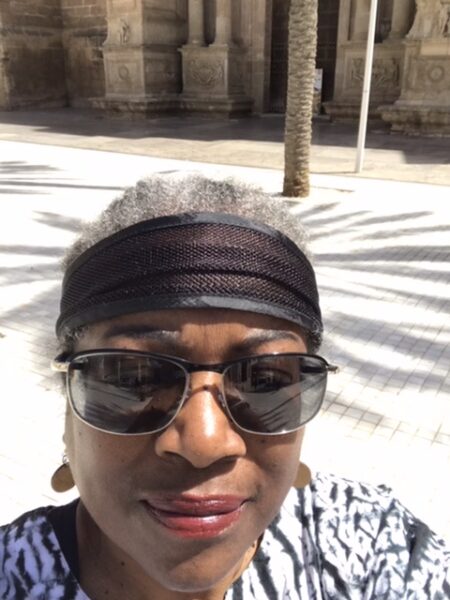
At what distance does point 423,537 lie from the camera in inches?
50.8

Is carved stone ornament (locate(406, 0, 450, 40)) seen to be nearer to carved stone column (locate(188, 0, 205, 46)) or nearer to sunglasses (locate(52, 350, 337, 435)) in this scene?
carved stone column (locate(188, 0, 205, 46))

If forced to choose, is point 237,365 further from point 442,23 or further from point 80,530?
point 442,23

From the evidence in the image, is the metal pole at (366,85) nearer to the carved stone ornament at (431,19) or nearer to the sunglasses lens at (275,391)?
the carved stone ornament at (431,19)

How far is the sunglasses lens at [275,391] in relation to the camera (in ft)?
3.54

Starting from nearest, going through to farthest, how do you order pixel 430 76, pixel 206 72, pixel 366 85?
pixel 366 85 < pixel 430 76 < pixel 206 72

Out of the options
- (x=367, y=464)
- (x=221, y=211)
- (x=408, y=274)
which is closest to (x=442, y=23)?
(x=408, y=274)

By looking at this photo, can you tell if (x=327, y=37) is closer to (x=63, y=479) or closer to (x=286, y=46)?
(x=286, y=46)

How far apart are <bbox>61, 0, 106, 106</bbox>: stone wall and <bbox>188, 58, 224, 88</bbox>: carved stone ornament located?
262 inches

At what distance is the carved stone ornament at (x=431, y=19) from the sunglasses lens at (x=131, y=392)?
53.0ft

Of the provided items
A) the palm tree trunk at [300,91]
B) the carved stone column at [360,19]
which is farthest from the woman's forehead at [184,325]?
the carved stone column at [360,19]

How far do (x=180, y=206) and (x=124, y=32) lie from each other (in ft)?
66.5

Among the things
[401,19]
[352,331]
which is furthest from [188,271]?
[401,19]

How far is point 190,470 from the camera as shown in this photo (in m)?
1.01

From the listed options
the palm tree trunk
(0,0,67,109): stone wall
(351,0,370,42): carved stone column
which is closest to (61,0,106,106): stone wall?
(0,0,67,109): stone wall
